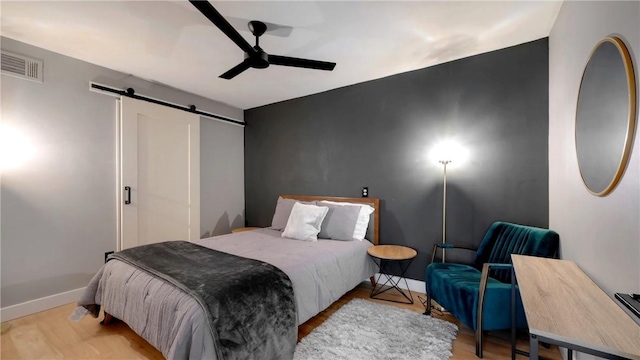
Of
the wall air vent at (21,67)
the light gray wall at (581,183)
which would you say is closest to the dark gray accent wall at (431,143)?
the light gray wall at (581,183)

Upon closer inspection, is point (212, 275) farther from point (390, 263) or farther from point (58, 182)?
point (58, 182)

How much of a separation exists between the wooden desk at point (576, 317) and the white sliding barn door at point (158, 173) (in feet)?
12.2

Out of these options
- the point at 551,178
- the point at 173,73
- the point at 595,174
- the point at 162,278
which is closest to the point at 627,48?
the point at 595,174

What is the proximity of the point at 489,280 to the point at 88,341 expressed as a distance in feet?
10.4

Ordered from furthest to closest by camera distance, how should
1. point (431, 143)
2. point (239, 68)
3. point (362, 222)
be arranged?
point (362, 222) → point (431, 143) → point (239, 68)

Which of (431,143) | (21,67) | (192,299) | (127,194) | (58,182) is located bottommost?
(192,299)

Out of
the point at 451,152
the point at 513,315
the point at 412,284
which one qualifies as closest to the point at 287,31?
the point at 451,152

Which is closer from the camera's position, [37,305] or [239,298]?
[239,298]

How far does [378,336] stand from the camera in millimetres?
2025

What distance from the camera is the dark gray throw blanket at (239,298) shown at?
1.46 metres

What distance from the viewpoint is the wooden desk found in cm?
73

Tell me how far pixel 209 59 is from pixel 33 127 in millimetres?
1787

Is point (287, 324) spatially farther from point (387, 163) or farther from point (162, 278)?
point (387, 163)

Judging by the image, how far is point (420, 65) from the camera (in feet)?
9.34
